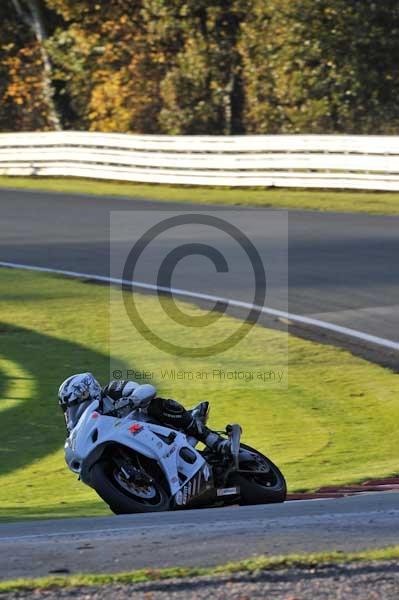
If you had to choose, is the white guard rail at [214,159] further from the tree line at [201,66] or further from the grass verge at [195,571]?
the grass verge at [195,571]

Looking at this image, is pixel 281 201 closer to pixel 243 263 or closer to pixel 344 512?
pixel 243 263

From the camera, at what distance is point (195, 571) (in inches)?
168

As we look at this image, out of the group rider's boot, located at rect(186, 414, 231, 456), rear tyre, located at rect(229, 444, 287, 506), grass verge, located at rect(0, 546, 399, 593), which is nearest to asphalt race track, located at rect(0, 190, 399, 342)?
rear tyre, located at rect(229, 444, 287, 506)

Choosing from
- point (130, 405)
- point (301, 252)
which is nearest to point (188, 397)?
point (130, 405)

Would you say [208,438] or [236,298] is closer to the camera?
[208,438]

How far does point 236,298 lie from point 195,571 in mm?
9626

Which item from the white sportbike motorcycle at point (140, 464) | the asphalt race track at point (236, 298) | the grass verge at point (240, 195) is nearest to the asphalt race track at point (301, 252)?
the asphalt race track at point (236, 298)

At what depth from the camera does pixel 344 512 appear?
213 inches

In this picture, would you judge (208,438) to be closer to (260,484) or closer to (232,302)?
(260,484)

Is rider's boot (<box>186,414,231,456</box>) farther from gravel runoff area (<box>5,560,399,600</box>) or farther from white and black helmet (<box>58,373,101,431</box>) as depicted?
gravel runoff area (<box>5,560,399,600</box>)

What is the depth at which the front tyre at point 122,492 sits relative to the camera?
6.19 meters

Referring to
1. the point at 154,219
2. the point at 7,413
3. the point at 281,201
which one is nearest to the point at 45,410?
the point at 7,413
